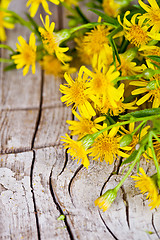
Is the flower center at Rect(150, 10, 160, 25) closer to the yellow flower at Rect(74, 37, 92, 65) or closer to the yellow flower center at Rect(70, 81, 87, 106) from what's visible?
the yellow flower center at Rect(70, 81, 87, 106)

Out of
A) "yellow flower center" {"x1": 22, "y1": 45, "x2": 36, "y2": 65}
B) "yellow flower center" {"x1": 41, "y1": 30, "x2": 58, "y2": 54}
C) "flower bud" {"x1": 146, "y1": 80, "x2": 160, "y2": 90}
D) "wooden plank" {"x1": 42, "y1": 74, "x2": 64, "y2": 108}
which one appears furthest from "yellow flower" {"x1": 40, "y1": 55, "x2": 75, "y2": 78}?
"flower bud" {"x1": 146, "y1": 80, "x2": 160, "y2": 90}

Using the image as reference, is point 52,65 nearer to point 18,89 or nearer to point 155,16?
point 18,89

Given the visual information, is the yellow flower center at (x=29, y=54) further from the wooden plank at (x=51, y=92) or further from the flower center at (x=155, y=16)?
the flower center at (x=155, y=16)

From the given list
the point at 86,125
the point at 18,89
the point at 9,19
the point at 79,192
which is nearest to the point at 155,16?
the point at 86,125

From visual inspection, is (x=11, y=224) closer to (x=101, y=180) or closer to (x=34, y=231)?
(x=34, y=231)

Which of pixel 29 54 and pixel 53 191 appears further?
pixel 29 54

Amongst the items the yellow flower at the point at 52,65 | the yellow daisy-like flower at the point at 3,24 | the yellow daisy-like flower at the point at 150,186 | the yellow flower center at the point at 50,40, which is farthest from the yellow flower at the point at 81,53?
the yellow daisy-like flower at the point at 150,186
